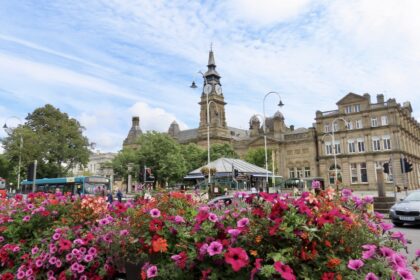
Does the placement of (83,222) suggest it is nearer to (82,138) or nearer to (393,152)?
(82,138)

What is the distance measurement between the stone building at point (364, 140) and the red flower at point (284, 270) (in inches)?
2318

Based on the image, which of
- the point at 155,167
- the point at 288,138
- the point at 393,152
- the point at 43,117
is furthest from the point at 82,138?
the point at 393,152

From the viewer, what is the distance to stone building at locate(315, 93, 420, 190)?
60438 mm

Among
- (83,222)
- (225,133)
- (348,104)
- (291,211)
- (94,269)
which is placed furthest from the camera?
(225,133)

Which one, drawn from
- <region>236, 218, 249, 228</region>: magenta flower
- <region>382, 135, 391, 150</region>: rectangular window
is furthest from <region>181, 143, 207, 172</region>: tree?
<region>236, 218, 249, 228</region>: magenta flower

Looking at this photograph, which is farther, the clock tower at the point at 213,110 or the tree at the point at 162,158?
the clock tower at the point at 213,110

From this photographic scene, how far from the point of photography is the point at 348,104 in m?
65.2

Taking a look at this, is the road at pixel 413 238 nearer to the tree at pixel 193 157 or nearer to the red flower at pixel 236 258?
the red flower at pixel 236 258

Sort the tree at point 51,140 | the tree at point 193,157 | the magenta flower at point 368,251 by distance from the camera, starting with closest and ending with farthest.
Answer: the magenta flower at point 368,251, the tree at point 51,140, the tree at point 193,157

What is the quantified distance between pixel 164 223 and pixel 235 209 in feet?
2.81

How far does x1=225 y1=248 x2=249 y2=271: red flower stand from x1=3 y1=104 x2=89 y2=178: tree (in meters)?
45.1

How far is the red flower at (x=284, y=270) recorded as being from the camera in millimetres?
2749

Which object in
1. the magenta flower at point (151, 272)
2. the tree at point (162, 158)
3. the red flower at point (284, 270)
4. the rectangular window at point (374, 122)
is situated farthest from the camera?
the rectangular window at point (374, 122)

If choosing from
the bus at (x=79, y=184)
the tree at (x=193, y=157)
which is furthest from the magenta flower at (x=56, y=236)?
the tree at (x=193, y=157)
